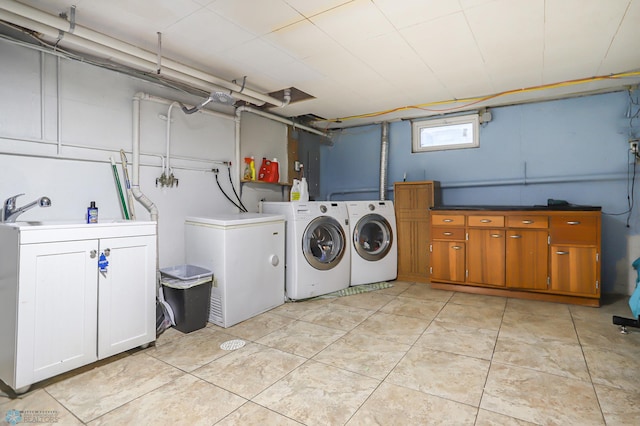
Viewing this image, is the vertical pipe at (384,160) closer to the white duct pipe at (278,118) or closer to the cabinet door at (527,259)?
the white duct pipe at (278,118)

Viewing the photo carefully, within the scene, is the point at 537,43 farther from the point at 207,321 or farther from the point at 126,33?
the point at 207,321

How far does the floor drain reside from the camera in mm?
2180

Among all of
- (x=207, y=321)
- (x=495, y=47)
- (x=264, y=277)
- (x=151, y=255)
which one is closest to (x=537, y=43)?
(x=495, y=47)

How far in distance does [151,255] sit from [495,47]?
9.80 ft

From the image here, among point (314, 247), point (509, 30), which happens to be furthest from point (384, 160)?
point (509, 30)

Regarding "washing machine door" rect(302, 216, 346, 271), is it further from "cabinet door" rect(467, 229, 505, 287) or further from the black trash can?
"cabinet door" rect(467, 229, 505, 287)

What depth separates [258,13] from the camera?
198 cm

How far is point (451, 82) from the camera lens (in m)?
3.19

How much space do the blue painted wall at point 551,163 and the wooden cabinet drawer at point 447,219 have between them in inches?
28.6

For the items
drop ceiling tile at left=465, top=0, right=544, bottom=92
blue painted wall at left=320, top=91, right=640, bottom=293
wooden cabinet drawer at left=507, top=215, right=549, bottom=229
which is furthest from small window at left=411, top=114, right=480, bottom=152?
wooden cabinet drawer at left=507, top=215, right=549, bottom=229

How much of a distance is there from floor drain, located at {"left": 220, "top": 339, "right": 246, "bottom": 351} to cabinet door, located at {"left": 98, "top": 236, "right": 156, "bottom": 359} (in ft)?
1.59

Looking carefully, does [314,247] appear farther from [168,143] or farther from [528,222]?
[528,222]

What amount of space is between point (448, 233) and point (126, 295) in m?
3.13

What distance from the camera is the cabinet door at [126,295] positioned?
193 centimetres
